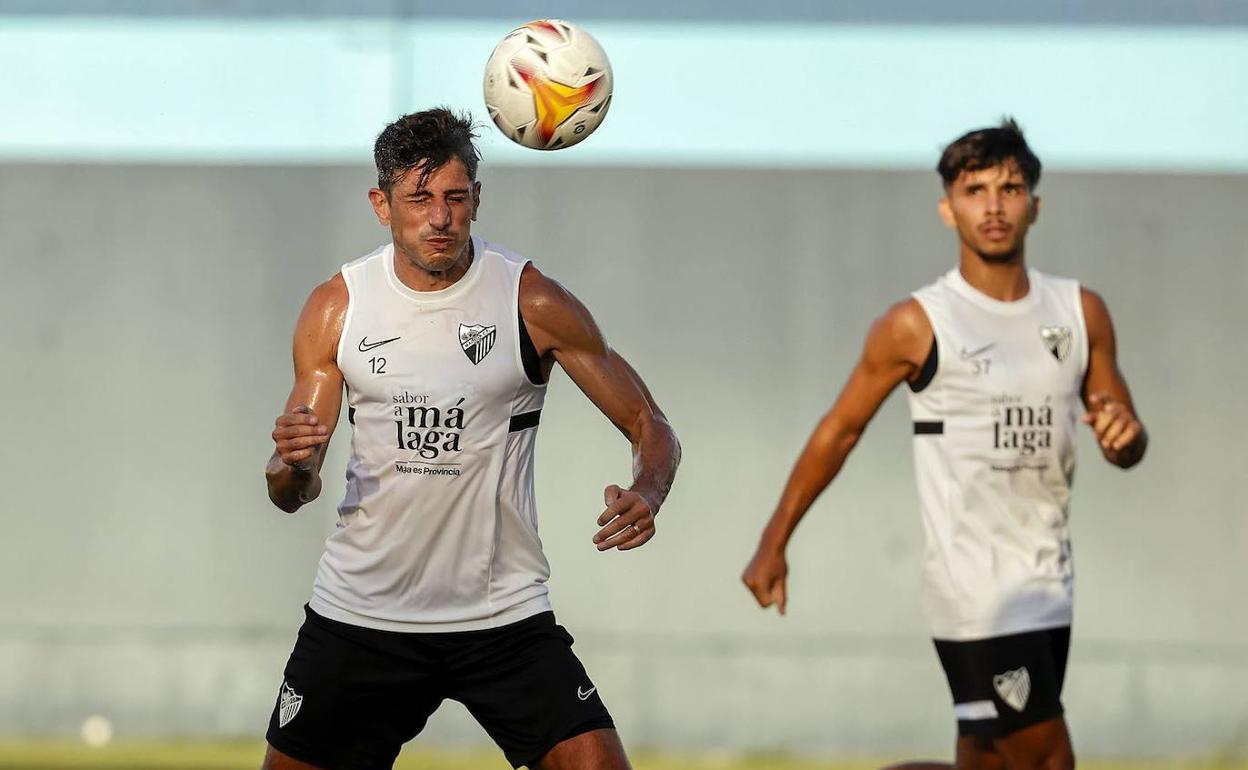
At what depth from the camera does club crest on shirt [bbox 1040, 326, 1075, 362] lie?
202 inches

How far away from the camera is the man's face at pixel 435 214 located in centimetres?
422

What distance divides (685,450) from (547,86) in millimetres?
4327

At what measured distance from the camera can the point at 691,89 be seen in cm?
887

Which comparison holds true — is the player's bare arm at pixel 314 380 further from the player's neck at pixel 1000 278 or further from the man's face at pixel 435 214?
the player's neck at pixel 1000 278

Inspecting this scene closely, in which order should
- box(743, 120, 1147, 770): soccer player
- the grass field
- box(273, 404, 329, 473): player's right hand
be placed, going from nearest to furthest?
box(273, 404, 329, 473): player's right hand < box(743, 120, 1147, 770): soccer player < the grass field

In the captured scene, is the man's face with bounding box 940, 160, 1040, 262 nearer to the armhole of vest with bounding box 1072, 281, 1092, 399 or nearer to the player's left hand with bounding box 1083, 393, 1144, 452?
the armhole of vest with bounding box 1072, 281, 1092, 399

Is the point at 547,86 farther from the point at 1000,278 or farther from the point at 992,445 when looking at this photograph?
the point at 992,445

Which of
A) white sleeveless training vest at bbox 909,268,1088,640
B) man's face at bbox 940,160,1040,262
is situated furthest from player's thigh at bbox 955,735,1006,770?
man's face at bbox 940,160,1040,262

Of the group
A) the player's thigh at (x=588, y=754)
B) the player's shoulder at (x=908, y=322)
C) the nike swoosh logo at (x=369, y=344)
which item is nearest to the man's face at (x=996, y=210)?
the player's shoulder at (x=908, y=322)

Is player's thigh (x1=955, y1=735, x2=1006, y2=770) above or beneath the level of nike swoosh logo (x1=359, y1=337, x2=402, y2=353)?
beneath

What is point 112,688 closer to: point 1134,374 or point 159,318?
point 159,318

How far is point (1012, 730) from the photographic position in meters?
4.88

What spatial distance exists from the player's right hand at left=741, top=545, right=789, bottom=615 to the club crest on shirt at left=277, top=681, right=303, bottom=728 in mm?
1608

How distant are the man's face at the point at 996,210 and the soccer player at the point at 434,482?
57.9 inches
